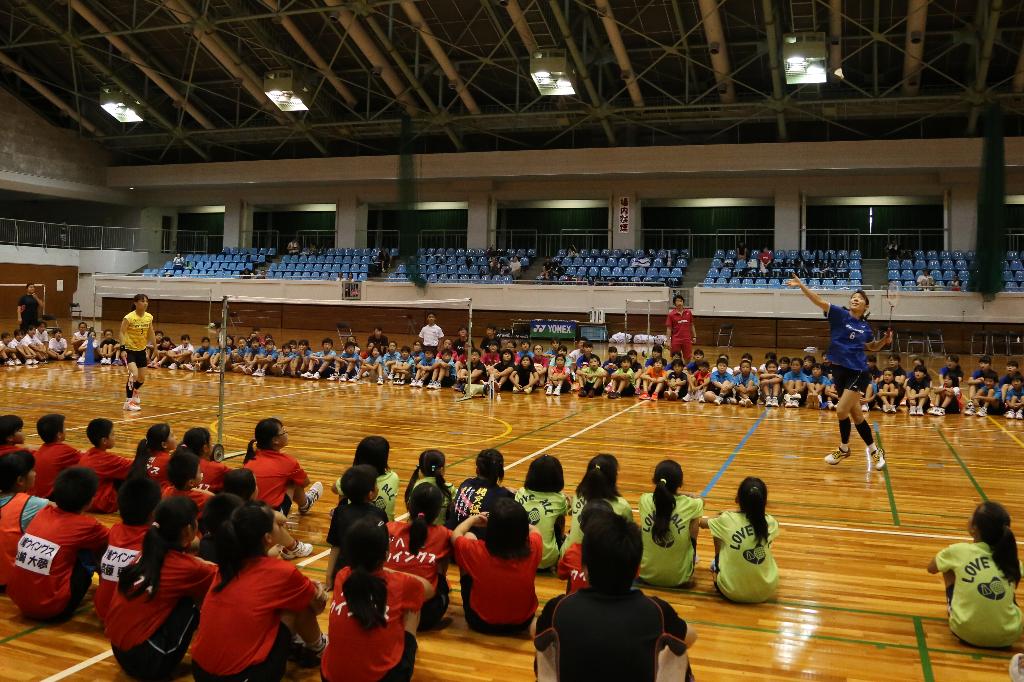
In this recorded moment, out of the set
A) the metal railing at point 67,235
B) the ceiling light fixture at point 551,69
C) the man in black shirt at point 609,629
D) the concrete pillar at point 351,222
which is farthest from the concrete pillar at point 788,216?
the man in black shirt at point 609,629

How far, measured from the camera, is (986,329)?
82.7ft

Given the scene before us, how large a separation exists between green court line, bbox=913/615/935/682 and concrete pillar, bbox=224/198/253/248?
38.2 meters

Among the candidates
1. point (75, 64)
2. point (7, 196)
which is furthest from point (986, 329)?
point (7, 196)

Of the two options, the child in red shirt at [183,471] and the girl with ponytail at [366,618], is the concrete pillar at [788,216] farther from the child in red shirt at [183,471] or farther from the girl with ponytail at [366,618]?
the girl with ponytail at [366,618]

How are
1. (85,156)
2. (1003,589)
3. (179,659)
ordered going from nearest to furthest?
(179,659)
(1003,589)
(85,156)

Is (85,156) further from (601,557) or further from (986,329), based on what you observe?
(601,557)

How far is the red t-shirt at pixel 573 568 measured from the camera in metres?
4.48

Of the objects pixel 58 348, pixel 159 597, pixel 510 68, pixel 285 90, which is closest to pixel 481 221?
pixel 510 68

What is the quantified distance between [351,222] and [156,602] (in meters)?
34.2

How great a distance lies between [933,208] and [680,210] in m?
9.86

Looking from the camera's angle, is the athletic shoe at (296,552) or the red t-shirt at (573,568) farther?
the athletic shoe at (296,552)

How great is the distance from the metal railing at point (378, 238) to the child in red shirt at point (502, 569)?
33485 mm

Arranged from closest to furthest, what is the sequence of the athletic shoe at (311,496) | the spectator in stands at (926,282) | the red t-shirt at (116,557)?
the red t-shirt at (116,557) < the athletic shoe at (311,496) < the spectator in stands at (926,282)

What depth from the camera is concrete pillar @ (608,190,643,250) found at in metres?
33.5
